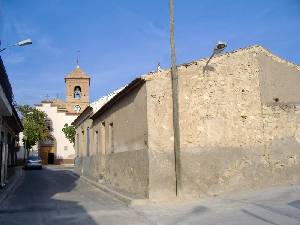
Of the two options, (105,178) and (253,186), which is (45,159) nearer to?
(105,178)

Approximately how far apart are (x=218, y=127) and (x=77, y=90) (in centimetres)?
4130

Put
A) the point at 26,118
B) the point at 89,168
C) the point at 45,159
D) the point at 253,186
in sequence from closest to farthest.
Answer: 1. the point at 253,186
2. the point at 89,168
3. the point at 26,118
4. the point at 45,159

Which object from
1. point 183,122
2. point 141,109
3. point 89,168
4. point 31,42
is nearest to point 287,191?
point 183,122

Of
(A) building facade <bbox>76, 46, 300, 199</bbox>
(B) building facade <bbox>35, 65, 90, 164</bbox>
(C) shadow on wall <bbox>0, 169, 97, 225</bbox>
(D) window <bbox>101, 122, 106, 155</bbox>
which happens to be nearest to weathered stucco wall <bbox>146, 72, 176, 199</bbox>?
(A) building facade <bbox>76, 46, 300, 199</bbox>

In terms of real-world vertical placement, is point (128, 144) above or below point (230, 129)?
A: below

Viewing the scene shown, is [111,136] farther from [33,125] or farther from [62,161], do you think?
[62,161]

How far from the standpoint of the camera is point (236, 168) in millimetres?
13750

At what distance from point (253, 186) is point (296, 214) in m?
4.25

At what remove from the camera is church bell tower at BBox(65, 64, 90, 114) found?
52312 millimetres

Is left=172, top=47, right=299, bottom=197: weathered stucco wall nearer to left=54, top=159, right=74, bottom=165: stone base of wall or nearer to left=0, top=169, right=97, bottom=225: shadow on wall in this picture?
left=0, top=169, right=97, bottom=225: shadow on wall

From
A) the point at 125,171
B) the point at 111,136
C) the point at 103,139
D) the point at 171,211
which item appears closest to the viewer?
the point at 171,211

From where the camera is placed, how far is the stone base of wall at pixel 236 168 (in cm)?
1323

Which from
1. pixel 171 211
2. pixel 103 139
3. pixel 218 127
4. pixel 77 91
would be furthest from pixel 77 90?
pixel 171 211

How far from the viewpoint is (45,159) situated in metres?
54.9
